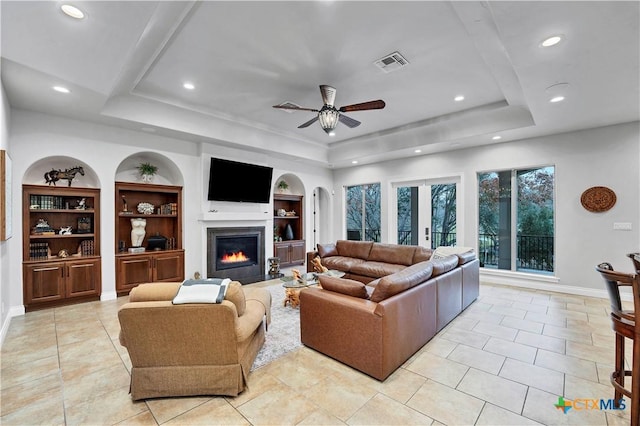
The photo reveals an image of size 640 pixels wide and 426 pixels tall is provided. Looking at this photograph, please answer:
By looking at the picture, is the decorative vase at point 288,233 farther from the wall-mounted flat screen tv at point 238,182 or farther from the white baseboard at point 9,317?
the white baseboard at point 9,317

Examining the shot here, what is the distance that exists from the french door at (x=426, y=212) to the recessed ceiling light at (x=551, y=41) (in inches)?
163

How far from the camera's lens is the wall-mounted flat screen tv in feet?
19.0

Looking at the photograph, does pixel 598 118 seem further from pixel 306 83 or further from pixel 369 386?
pixel 369 386

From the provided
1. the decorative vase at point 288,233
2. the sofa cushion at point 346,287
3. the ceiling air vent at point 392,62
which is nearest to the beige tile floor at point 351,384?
the sofa cushion at point 346,287

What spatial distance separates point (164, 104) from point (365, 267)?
449 centimetres

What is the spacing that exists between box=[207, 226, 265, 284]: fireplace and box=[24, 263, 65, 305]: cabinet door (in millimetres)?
2226

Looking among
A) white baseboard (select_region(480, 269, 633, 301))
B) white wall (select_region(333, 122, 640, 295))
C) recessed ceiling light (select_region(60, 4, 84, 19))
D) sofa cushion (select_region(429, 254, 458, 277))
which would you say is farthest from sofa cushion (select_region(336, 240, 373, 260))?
recessed ceiling light (select_region(60, 4, 84, 19))

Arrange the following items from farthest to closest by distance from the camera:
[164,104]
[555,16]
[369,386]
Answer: [164,104] → [369,386] → [555,16]

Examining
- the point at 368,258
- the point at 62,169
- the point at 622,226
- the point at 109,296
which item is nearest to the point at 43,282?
the point at 109,296

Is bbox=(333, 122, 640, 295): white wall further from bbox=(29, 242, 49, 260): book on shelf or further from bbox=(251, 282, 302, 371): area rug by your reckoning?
bbox=(29, 242, 49, 260): book on shelf

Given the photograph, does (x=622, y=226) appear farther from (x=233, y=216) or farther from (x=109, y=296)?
(x=109, y=296)

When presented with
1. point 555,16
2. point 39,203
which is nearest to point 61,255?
point 39,203

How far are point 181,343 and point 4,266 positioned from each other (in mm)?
3209

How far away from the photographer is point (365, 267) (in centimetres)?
535
